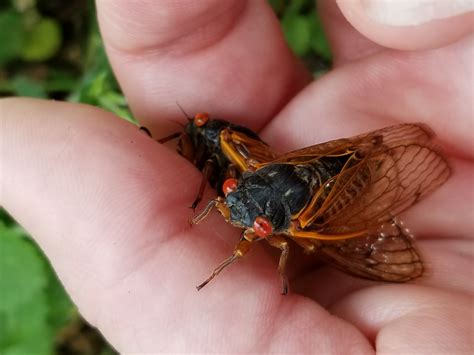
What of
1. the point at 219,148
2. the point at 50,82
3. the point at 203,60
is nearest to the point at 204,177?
the point at 219,148

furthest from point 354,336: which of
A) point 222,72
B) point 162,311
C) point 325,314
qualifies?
point 222,72

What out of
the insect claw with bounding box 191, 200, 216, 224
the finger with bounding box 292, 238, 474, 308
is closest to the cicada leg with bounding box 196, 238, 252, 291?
the insect claw with bounding box 191, 200, 216, 224

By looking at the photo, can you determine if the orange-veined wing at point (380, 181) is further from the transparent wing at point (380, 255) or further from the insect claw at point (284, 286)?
the insect claw at point (284, 286)

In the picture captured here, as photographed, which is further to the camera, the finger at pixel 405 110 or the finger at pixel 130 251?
the finger at pixel 405 110

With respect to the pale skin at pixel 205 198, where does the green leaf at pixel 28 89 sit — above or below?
below

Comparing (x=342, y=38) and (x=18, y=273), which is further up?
(x=342, y=38)

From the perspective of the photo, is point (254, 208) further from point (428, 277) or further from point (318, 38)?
point (318, 38)

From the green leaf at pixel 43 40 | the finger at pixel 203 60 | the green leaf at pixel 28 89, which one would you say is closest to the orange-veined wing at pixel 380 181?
the finger at pixel 203 60
